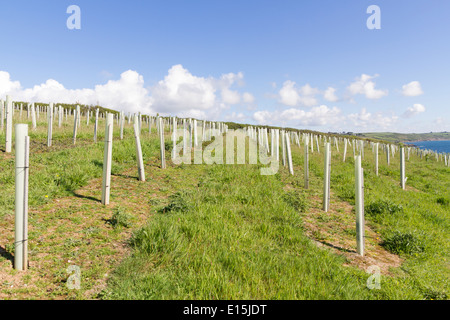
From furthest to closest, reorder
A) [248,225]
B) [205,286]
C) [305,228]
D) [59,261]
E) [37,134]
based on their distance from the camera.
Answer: [37,134] < [305,228] < [248,225] < [59,261] < [205,286]

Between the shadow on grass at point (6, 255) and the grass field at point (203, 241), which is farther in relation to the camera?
the shadow on grass at point (6, 255)

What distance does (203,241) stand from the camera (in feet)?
13.6

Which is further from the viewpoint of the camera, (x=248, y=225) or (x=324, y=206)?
(x=324, y=206)

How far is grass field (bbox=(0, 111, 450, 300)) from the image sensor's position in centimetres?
309

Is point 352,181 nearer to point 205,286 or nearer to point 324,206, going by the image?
point 324,206

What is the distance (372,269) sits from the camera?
418 centimetres

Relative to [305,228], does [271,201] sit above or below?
above

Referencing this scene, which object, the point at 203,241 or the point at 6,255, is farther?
the point at 203,241

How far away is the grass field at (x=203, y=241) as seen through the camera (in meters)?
3.09

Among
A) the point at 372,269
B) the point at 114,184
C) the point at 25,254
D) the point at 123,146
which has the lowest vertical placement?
the point at 372,269

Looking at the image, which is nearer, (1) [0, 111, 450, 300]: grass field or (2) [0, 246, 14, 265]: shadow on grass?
(1) [0, 111, 450, 300]: grass field

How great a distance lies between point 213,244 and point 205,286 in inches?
39.1
